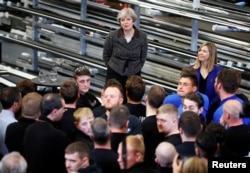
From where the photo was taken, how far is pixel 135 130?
669 cm

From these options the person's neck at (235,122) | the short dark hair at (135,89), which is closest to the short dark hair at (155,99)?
the short dark hair at (135,89)

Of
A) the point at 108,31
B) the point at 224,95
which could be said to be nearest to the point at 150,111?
the point at 224,95

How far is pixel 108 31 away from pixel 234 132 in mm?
3945

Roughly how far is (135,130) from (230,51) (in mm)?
3144

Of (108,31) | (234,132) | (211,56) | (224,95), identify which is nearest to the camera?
(234,132)

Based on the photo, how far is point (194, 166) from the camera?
520cm

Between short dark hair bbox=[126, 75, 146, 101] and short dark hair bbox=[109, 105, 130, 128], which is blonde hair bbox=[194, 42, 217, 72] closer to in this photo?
short dark hair bbox=[126, 75, 146, 101]

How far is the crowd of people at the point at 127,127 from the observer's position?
566 centimetres

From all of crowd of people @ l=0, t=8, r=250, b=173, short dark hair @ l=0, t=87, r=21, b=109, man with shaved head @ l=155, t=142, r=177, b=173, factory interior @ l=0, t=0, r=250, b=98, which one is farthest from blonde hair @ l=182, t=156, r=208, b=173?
factory interior @ l=0, t=0, r=250, b=98

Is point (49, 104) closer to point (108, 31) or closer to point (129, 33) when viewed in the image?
point (129, 33)

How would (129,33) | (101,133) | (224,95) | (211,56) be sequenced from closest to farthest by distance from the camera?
(101,133) < (224,95) < (211,56) < (129,33)

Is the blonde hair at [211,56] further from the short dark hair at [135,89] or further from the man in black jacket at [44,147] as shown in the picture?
the man in black jacket at [44,147]

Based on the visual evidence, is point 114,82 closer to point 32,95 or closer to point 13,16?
point 32,95

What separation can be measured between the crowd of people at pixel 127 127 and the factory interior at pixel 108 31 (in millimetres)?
1283
